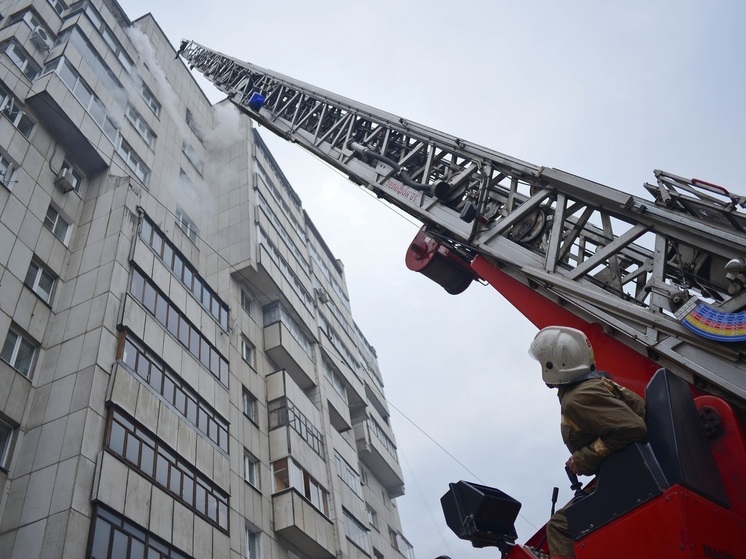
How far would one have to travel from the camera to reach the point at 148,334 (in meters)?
16.1

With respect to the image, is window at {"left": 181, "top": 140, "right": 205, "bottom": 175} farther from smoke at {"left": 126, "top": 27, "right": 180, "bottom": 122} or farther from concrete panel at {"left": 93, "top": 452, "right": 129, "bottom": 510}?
concrete panel at {"left": 93, "top": 452, "right": 129, "bottom": 510}

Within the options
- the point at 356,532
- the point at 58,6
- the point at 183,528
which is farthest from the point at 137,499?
the point at 58,6

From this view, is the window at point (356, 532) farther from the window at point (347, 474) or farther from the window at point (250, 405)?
the window at point (250, 405)

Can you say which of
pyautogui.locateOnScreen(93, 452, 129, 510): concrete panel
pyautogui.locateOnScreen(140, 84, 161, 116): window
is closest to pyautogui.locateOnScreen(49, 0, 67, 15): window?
pyautogui.locateOnScreen(140, 84, 161, 116): window

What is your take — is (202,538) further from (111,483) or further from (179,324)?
(179,324)

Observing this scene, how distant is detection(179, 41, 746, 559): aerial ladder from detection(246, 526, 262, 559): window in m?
12.4

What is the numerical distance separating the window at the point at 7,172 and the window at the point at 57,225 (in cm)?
144

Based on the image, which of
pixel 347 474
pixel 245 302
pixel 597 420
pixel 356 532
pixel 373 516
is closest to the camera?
pixel 597 420

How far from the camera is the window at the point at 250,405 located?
2097 centimetres

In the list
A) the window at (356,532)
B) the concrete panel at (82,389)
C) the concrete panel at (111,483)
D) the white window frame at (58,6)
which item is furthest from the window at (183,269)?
the white window frame at (58,6)

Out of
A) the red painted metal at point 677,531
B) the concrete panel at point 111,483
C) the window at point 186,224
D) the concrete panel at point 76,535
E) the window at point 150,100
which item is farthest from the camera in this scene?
the window at point 150,100

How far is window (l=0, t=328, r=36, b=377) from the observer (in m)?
13.8

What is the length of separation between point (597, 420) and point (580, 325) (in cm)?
194

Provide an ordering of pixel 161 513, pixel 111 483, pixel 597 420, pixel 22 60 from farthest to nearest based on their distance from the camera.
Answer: pixel 22 60 → pixel 161 513 → pixel 111 483 → pixel 597 420
